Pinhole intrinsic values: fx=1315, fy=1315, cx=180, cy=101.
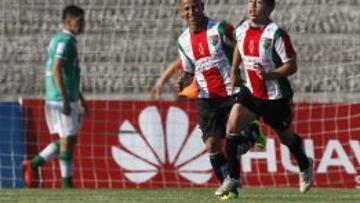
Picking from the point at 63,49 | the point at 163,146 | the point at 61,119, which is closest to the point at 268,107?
the point at 63,49

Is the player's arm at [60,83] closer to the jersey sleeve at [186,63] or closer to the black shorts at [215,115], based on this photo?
the jersey sleeve at [186,63]

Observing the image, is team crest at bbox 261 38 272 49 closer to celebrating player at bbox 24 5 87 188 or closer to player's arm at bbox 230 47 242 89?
player's arm at bbox 230 47 242 89

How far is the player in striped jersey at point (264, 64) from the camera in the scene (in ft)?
34.3

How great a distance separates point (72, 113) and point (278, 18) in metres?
3.75

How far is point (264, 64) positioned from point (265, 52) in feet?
0.34

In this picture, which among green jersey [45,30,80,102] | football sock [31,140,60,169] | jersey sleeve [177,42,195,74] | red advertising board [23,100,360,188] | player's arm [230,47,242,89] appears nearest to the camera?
player's arm [230,47,242,89]

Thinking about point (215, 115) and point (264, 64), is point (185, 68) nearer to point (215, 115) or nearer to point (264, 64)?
point (215, 115)

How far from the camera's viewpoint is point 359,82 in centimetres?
1591

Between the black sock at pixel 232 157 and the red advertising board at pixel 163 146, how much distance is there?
12.9 feet

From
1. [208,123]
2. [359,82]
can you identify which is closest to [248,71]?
[208,123]

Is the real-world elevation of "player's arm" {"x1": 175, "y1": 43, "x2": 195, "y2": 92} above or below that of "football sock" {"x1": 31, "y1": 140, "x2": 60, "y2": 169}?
above

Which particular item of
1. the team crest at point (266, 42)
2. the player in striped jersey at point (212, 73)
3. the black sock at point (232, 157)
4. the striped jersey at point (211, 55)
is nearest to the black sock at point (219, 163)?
the player in striped jersey at point (212, 73)

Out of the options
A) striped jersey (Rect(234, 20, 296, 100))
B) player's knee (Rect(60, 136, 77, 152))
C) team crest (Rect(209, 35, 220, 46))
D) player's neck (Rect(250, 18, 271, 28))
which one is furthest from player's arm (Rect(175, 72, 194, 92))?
player's knee (Rect(60, 136, 77, 152))

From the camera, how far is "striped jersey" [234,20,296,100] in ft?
34.3
